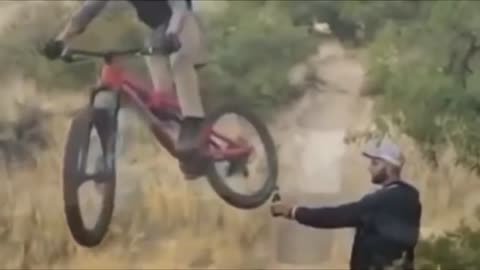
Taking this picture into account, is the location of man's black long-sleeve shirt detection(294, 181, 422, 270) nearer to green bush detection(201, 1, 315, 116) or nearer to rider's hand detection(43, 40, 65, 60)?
green bush detection(201, 1, 315, 116)

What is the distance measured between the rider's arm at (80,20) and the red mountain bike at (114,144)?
0.02 meters

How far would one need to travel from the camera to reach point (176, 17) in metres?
1.04

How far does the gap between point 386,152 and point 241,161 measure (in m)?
0.16

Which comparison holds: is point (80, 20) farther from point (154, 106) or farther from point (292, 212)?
point (292, 212)

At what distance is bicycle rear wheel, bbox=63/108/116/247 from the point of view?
1021 mm

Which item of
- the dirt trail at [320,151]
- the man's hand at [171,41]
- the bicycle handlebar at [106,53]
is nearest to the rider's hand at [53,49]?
the bicycle handlebar at [106,53]

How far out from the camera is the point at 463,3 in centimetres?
104

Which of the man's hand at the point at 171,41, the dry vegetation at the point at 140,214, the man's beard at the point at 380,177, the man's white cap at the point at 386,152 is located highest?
the man's hand at the point at 171,41

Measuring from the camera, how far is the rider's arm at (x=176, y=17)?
40.8 inches

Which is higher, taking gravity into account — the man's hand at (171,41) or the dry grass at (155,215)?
the man's hand at (171,41)

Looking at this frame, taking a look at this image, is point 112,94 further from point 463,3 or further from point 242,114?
point 463,3

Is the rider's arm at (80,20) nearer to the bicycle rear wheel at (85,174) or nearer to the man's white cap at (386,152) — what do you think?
the bicycle rear wheel at (85,174)

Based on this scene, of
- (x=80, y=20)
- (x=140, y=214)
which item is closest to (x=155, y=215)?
(x=140, y=214)

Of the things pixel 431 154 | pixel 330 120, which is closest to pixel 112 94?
pixel 330 120
